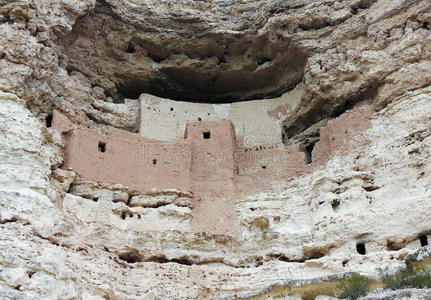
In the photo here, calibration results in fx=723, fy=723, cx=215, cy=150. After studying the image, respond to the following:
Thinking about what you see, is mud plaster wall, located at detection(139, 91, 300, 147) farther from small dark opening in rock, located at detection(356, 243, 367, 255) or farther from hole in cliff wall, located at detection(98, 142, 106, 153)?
small dark opening in rock, located at detection(356, 243, 367, 255)

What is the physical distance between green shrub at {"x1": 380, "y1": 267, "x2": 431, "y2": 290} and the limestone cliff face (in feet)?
2.26

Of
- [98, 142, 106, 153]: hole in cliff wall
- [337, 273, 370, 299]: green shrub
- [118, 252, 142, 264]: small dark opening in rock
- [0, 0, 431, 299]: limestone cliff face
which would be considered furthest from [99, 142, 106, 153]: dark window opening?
[337, 273, 370, 299]: green shrub

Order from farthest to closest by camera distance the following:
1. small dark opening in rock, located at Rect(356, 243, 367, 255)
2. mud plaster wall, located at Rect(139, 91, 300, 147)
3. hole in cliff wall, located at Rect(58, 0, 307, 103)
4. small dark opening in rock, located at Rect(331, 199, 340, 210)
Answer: hole in cliff wall, located at Rect(58, 0, 307, 103) → mud plaster wall, located at Rect(139, 91, 300, 147) → small dark opening in rock, located at Rect(331, 199, 340, 210) → small dark opening in rock, located at Rect(356, 243, 367, 255)

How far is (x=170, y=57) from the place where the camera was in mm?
20031

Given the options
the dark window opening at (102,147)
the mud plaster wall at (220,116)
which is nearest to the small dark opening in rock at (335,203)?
the mud plaster wall at (220,116)

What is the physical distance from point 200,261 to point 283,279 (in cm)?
192

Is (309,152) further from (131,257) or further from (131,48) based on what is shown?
(131,257)

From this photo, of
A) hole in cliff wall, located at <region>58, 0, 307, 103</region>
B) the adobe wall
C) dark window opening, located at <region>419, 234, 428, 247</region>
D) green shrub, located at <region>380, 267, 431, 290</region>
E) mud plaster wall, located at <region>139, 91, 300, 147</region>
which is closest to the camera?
green shrub, located at <region>380, 267, 431, 290</region>

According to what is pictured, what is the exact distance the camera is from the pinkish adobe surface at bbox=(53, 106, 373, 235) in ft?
52.5

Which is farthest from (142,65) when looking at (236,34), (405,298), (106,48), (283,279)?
(405,298)

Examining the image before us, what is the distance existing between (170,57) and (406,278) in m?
10.6

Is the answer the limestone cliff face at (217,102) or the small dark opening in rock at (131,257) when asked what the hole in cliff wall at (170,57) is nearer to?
the limestone cliff face at (217,102)

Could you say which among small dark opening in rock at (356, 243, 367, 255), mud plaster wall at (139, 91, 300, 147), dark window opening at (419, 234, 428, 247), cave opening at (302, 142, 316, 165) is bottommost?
dark window opening at (419, 234, 428, 247)

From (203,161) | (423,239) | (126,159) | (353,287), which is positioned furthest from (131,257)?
(423,239)
